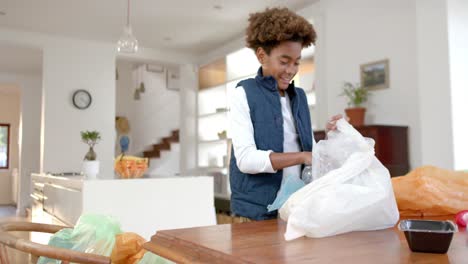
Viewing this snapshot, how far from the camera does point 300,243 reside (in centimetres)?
78

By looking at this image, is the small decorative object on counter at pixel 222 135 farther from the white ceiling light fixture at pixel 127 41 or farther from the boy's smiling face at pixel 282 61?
the boy's smiling face at pixel 282 61

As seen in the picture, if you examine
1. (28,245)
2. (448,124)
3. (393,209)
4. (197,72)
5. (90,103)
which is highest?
(197,72)

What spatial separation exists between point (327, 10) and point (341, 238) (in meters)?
4.53

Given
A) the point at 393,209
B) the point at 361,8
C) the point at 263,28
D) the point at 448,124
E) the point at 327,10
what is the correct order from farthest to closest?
the point at 327,10
the point at 361,8
the point at 448,124
the point at 263,28
the point at 393,209

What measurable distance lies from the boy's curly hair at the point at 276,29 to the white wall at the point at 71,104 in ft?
17.3

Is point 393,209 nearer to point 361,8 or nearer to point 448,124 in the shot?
point 448,124

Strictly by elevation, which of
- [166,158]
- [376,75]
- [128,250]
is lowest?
[128,250]

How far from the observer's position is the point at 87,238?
1.46 meters

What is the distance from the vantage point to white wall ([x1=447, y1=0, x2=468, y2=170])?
343 centimetres

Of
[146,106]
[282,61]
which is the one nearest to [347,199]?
[282,61]

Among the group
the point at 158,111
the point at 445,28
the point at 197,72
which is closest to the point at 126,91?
the point at 158,111

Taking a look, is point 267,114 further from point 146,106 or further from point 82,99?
point 146,106

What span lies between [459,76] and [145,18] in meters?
3.98

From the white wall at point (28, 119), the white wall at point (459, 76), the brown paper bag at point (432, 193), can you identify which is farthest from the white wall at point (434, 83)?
the white wall at point (28, 119)
